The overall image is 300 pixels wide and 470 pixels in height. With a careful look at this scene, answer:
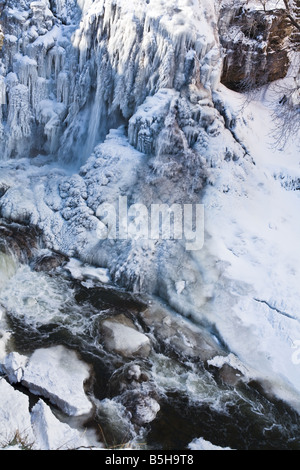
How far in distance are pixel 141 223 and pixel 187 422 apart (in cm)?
500

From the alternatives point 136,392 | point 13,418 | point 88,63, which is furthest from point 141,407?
point 88,63

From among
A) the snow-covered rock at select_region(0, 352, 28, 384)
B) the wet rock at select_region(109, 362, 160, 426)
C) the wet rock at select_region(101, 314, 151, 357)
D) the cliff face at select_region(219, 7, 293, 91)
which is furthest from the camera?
the cliff face at select_region(219, 7, 293, 91)

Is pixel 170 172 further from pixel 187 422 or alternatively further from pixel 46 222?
pixel 187 422

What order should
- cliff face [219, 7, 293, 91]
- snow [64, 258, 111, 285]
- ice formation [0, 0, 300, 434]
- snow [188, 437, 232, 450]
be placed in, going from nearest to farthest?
snow [188, 437, 232, 450] < ice formation [0, 0, 300, 434] < snow [64, 258, 111, 285] < cliff face [219, 7, 293, 91]

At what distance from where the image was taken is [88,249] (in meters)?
9.58

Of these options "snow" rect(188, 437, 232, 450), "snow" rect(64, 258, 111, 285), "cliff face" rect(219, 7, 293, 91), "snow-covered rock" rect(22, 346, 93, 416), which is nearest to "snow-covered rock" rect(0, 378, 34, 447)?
"snow-covered rock" rect(22, 346, 93, 416)

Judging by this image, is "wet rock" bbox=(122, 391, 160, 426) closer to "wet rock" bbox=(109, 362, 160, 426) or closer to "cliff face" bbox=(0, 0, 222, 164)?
"wet rock" bbox=(109, 362, 160, 426)

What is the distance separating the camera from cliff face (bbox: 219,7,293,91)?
12258 mm

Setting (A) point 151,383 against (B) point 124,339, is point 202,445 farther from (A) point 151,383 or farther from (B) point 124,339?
(B) point 124,339

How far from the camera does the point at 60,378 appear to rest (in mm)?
6016

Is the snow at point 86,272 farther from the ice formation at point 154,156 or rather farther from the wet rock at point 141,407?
the wet rock at point 141,407

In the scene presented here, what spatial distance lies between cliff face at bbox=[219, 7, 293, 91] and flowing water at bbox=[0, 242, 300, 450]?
868 centimetres

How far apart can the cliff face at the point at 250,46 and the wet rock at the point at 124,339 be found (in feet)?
28.7
